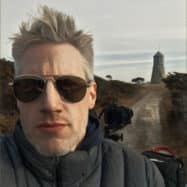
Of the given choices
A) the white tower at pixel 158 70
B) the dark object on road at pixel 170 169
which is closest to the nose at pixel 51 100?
the dark object on road at pixel 170 169

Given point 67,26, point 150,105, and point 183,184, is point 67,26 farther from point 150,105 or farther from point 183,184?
point 150,105

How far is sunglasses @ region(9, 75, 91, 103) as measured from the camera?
0.86 meters

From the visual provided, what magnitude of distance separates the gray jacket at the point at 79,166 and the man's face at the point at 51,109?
0.09ft

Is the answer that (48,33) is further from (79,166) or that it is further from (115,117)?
(115,117)

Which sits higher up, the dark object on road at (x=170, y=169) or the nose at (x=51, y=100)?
the nose at (x=51, y=100)

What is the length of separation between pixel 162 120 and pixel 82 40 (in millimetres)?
4023

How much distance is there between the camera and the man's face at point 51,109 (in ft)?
2.74

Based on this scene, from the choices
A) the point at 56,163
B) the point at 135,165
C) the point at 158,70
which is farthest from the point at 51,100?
the point at 158,70

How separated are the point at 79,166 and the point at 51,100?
0.15 metres

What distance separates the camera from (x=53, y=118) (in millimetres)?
830

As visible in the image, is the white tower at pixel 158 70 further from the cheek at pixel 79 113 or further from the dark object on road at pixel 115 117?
the cheek at pixel 79 113

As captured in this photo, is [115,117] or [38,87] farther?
[115,117]

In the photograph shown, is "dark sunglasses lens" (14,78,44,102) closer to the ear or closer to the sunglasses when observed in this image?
the sunglasses

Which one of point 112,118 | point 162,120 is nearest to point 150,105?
point 162,120
